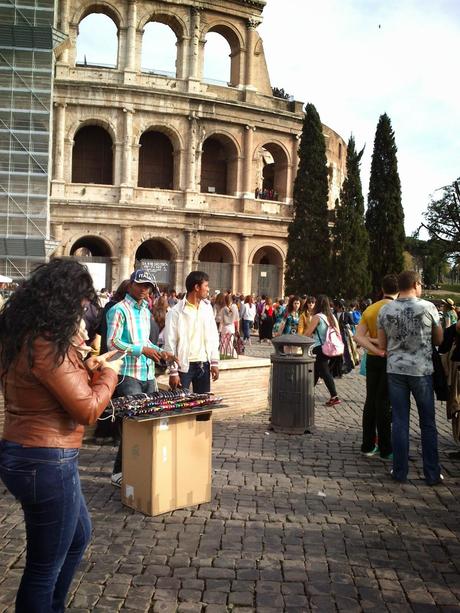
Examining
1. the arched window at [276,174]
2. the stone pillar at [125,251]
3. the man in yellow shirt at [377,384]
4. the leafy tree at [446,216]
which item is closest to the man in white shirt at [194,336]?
the man in yellow shirt at [377,384]

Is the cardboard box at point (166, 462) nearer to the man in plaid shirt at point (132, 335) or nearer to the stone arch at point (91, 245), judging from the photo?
the man in plaid shirt at point (132, 335)

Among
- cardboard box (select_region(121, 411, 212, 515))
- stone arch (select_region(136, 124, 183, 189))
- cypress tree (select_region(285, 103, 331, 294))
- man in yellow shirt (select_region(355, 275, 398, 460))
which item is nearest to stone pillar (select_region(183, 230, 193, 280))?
stone arch (select_region(136, 124, 183, 189))

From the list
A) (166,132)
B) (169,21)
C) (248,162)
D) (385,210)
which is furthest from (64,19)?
(385,210)

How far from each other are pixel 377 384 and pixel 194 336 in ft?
6.77

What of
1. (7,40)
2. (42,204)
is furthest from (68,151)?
(7,40)

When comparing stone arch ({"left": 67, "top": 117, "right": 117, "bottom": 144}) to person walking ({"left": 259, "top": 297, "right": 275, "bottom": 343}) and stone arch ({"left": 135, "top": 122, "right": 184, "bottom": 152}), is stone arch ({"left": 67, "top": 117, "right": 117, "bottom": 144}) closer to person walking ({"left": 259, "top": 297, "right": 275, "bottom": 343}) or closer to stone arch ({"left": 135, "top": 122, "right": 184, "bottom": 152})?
stone arch ({"left": 135, "top": 122, "right": 184, "bottom": 152})

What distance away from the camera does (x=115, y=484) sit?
216 inches

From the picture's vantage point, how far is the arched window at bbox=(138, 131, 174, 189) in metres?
30.4

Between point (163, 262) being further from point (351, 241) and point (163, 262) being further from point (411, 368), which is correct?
point (411, 368)

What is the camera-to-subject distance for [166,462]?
4.83 meters

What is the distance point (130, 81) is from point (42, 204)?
22.2 ft

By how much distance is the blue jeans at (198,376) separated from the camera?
6.21m

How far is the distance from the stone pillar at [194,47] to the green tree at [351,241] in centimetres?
799

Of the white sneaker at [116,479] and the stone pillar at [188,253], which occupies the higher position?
the stone pillar at [188,253]
